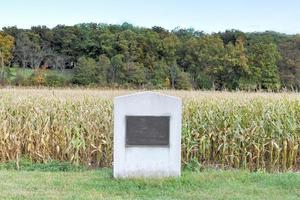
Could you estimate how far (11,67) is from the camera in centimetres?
4797

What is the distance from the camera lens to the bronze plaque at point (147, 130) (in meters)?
6.95

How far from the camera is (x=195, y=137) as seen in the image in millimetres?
10203

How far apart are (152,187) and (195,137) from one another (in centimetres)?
372

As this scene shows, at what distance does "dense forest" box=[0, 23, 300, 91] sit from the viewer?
40.0 meters

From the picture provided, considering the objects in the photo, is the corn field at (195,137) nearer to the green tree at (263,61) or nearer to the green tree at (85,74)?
the green tree at (85,74)

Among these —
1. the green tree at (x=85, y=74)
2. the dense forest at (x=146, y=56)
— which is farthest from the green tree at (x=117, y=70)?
the green tree at (x=85, y=74)

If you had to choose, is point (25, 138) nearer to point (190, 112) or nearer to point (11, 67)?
point (190, 112)

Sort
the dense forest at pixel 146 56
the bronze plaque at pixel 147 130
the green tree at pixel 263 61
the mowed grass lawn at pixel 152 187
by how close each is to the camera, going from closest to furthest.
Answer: the mowed grass lawn at pixel 152 187, the bronze plaque at pixel 147 130, the dense forest at pixel 146 56, the green tree at pixel 263 61

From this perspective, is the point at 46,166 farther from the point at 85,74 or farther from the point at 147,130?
the point at 85,74

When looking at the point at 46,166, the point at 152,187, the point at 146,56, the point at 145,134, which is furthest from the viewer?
the point at 146,56

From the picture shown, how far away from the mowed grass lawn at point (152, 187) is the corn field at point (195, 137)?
2.45 meters

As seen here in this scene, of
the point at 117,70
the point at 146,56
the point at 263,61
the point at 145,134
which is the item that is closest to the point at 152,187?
the point at 145,134

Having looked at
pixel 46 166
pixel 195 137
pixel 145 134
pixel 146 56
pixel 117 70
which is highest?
pixel 146 56

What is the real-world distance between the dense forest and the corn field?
2625cm
